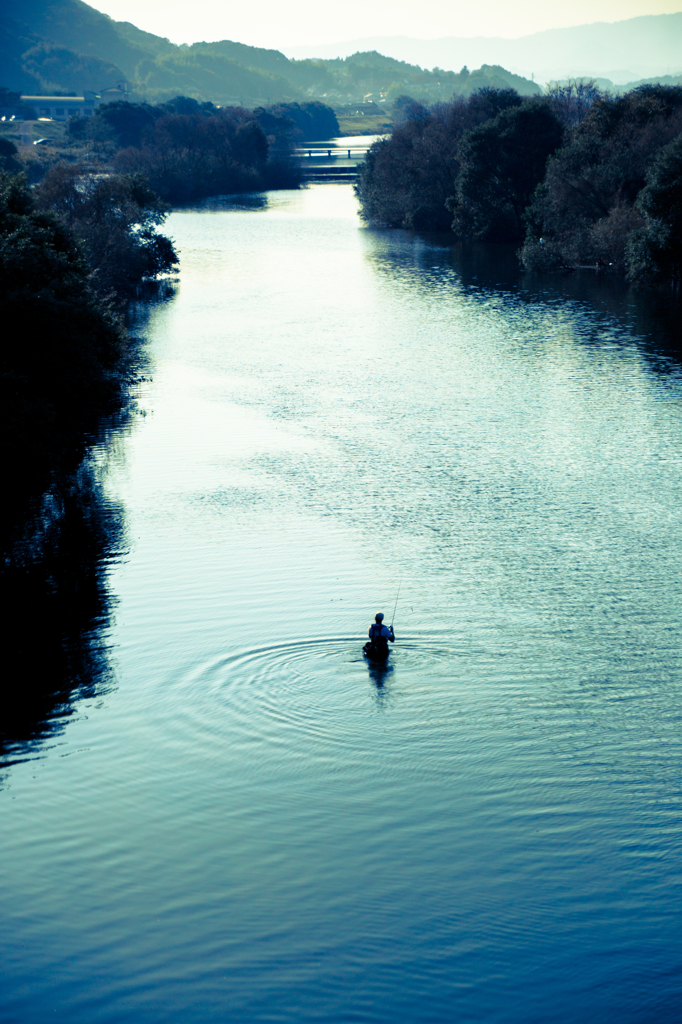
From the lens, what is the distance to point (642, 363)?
5588 centimetres

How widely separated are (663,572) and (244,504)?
15284 mm

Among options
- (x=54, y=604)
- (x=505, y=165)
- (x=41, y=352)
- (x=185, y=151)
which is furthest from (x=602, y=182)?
(x=185, y=151)

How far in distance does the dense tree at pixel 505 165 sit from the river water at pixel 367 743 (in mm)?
59165

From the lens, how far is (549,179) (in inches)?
3388

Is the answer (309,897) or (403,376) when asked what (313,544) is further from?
(403,376)

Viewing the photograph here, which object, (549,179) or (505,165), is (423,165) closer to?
(505,165)

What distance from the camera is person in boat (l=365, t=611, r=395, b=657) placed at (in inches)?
893

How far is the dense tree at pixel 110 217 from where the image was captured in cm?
6850

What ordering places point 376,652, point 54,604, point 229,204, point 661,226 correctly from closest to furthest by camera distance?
point 376,652
point 54,604
point 661,226
point 229,204

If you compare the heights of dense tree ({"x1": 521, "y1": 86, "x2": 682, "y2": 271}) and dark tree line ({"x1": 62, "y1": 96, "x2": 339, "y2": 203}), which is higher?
dark tree line ({"x1": 62, "y1": 96, "x2": 339, "y2": 203})

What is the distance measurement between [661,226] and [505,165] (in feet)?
107

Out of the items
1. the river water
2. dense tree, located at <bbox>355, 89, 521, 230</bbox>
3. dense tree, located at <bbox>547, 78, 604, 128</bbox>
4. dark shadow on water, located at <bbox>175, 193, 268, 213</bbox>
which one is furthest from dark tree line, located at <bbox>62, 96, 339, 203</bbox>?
the river water

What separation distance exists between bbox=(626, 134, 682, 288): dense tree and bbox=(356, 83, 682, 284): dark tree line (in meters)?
0.08

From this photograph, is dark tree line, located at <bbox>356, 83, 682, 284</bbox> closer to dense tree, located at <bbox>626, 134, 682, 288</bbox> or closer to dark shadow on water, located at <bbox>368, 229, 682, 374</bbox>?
dense tree, located at <bbox>626, 134, 682, 288</bbox>
